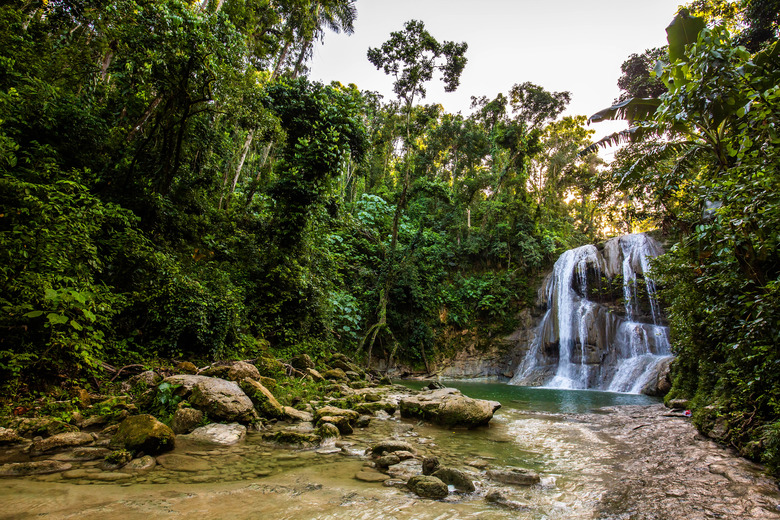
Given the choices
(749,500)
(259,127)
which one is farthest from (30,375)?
(749,500)

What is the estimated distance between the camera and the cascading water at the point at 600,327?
1377cm

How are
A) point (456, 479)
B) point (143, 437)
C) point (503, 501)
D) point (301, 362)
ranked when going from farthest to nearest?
point (301, 362) → point (143, 437) → point (456, 479) → point (503, 501)

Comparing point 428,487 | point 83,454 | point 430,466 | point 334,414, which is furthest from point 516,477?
point 83,454

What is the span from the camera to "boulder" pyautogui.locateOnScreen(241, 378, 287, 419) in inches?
190

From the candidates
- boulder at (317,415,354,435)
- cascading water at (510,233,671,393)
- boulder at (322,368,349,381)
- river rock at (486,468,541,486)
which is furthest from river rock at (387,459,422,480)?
cascading water at (510,233,671,393)

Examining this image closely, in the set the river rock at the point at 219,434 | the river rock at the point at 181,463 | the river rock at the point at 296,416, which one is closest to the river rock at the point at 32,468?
the river rock at the point at 181,463

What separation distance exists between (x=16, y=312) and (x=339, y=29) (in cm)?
1699

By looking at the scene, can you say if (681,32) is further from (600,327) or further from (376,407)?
(600,327)

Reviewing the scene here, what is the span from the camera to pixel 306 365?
8.20 m

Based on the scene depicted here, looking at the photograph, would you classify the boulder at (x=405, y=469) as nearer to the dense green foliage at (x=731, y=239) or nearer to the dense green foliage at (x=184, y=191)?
the dense green foliage at (x=731, y=239)

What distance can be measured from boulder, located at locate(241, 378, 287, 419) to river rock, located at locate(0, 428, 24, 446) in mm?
2322

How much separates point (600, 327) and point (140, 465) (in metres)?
17.8

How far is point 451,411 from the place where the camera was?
565cm

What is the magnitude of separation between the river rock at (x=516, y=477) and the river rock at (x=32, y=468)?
364 cm
